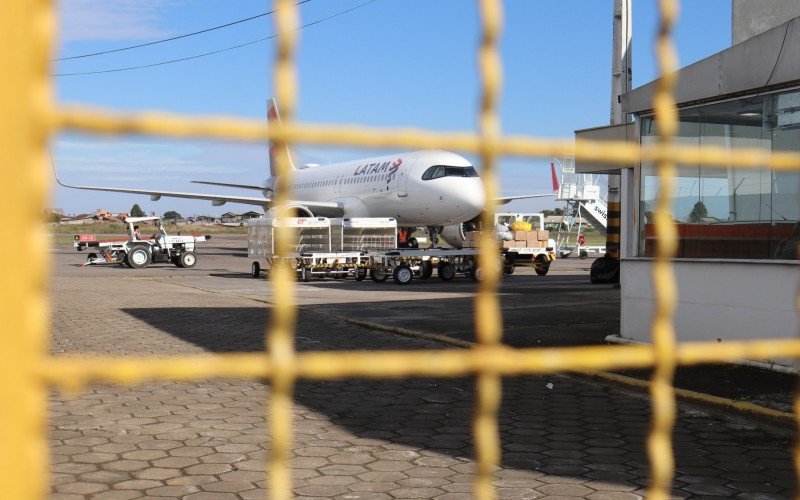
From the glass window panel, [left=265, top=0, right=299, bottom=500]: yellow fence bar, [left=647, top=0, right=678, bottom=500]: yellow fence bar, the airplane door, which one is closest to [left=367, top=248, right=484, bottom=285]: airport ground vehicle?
the airplane door

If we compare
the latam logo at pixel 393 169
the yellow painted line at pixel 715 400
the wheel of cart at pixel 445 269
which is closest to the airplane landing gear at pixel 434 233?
the latam logo at pixel 393 169

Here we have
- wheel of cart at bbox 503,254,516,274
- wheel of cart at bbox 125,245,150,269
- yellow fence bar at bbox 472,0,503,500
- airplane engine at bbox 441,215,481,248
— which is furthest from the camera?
wheel of cart at bbox 125,245,150,269

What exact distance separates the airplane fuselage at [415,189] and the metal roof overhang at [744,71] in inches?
580

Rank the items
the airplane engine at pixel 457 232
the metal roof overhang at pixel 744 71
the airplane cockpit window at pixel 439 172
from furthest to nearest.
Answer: the airplane engine at pixel 457 232, the airplane cockpit window at pixel 439 172, the metal roof overhang at pixel 744 71

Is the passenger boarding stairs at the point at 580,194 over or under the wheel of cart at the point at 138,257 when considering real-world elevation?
over

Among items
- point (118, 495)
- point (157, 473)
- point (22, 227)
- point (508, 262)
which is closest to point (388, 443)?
point (157, 473)

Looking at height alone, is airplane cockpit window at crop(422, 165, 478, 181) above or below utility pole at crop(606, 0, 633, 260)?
below

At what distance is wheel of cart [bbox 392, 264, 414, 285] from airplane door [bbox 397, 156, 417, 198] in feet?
11.2

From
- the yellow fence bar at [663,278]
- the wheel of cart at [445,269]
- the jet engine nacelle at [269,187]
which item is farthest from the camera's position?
the jet engine nacelle at [269,187]

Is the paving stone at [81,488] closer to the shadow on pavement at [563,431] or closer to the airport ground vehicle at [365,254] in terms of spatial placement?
the shadow on pavement at [563,431]

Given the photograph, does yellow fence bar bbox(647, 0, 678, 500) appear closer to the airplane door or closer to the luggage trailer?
the luggage trailer

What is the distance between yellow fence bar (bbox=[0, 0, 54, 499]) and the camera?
0.93 metres

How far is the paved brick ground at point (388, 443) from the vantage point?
15.0 feet

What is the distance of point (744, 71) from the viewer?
8.66 metres
